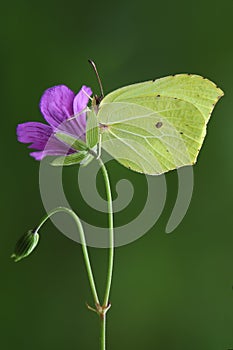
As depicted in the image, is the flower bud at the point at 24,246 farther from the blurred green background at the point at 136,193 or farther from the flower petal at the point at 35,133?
the blurred green background at the point at 136,193

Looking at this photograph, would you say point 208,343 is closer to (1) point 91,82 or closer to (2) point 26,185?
(2) point 26,185

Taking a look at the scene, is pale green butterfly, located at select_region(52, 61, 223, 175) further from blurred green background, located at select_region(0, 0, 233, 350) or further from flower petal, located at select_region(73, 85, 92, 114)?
blurred green background, located at select_region(0, 0, 233, 350)

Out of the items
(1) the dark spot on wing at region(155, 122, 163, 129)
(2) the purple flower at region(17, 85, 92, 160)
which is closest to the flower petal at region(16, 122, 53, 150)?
(2) the purple flower at region(17, 85, 92, 160)

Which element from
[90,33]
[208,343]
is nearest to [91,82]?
[90,33]

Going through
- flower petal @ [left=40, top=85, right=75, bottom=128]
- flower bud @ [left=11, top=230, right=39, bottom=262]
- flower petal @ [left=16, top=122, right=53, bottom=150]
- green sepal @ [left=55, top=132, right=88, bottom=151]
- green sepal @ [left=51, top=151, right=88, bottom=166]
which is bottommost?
flower bud @ [left=11, top=230, right=39, bottom=262]

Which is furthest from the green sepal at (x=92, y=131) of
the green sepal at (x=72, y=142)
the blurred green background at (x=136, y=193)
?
the blurred green background at (x=136, y=193)

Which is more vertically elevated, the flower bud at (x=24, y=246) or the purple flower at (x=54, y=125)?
the purple flower at (x=54, y=125)
